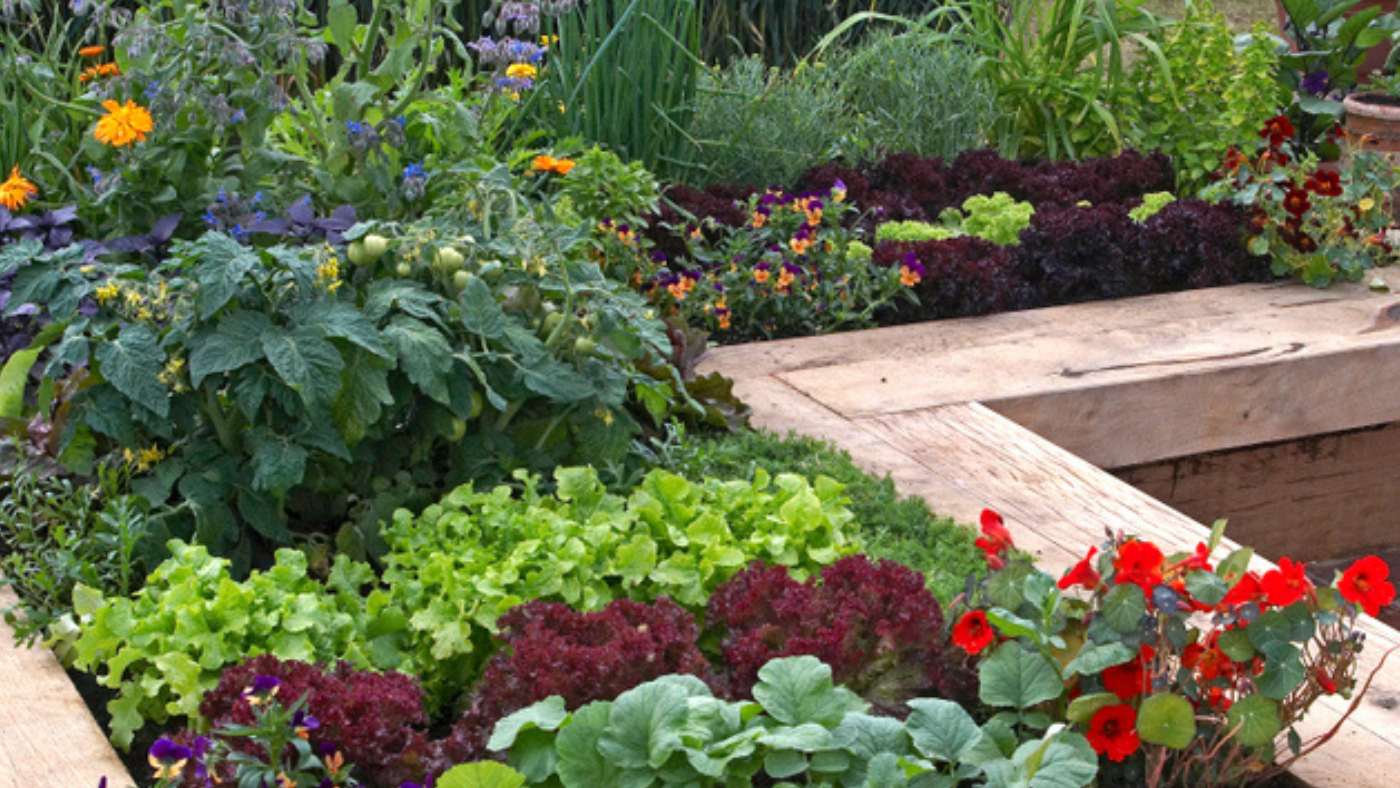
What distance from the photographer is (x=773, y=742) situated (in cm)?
204

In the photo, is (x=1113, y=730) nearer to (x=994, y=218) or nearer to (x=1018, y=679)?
(x=1018, y=679)

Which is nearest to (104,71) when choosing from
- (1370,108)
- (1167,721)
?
(1167,721)

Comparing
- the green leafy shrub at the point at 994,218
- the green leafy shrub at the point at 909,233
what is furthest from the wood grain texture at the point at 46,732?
the green leafy shrub at the point at 994,218

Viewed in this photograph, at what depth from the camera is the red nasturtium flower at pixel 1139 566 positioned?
7.42ft

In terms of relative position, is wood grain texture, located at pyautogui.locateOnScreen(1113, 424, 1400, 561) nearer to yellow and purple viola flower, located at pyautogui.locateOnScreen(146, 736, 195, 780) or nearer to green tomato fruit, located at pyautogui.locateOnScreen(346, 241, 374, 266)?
green tomato fruit, located at pyautogui.locateOnScreen(346, 241, 374, 266)

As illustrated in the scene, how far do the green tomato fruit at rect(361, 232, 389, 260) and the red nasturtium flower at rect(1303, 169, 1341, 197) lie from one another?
117 inches

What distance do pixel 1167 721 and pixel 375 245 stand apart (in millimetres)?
1550

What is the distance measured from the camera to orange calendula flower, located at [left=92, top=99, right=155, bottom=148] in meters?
3.41

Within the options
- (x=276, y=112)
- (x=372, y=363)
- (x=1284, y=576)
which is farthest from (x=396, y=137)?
(x=1284, y=576)

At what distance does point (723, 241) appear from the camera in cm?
460

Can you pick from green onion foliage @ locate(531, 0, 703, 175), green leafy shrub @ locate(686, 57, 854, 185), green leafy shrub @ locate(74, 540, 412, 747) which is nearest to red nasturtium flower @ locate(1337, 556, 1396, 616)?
green leafy shrub @ locate(74, 540, 412, 747)

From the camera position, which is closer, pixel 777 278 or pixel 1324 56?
pixel 777 278

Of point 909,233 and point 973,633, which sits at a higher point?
point 973,633

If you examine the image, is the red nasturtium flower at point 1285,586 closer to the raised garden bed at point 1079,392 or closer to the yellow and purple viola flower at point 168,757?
the raised garden bed at point 1079,392
